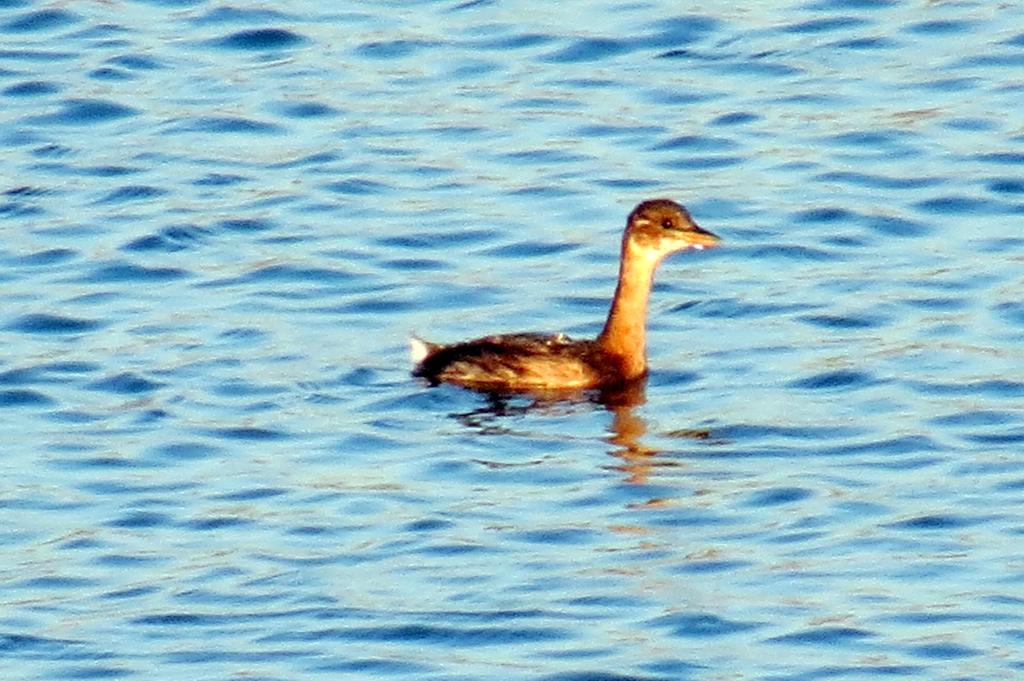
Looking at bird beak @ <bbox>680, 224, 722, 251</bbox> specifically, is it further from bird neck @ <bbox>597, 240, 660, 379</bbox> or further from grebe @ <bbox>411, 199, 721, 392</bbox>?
bird neck @ <bbox>597, 240, 660, 379</bbox>

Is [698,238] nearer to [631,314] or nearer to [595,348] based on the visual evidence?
[631,314]

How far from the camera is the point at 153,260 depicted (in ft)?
55.5

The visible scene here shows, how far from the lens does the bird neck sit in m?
15.0

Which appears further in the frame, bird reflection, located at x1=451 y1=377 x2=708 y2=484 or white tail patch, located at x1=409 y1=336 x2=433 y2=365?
white tail patch, located at x1=409 y1=336 x2=433 y2=365

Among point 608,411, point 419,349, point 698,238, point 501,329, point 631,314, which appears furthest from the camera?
point 501,329

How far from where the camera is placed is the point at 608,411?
1452 centimetres

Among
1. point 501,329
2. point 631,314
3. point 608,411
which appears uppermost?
point 631,314

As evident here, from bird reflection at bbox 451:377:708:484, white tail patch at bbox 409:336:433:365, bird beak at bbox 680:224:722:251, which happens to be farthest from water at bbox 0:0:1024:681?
bird beak at bbox 680:224:722:251

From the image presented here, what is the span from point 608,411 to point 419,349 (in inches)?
39.0

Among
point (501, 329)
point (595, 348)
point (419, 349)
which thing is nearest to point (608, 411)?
point (595, 348)

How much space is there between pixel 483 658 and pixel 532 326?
5.28 meters

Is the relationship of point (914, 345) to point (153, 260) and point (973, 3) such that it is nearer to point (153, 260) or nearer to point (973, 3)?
point (153, 260)

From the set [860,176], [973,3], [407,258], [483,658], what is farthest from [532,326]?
[973,3]

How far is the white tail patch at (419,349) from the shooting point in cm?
1479
